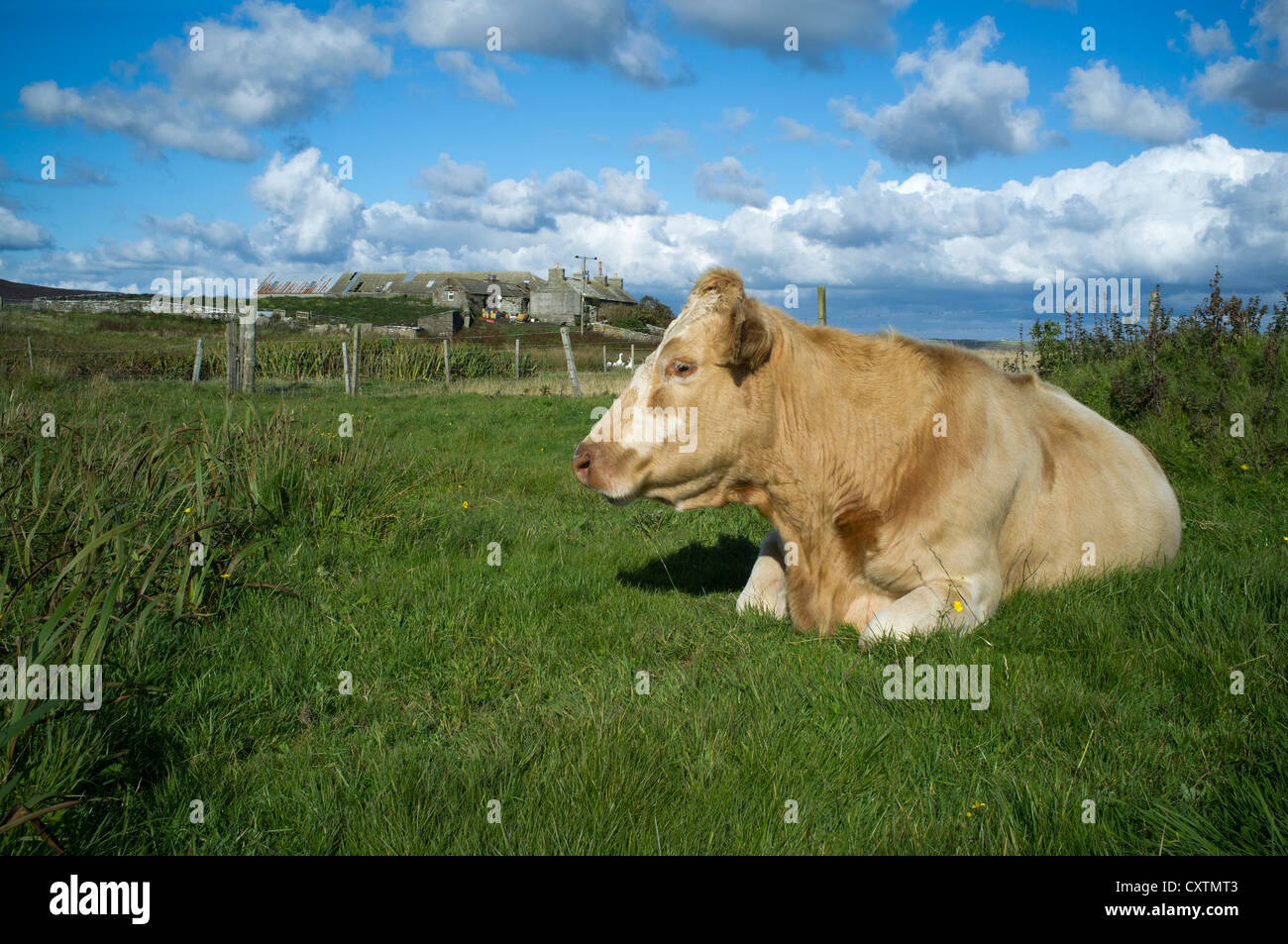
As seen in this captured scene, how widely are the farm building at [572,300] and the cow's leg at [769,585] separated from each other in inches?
2929

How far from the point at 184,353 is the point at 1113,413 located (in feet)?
122

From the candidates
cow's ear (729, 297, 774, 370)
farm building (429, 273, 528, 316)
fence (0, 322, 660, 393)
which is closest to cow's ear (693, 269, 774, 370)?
cow's ear (729, 297, 774, 370)

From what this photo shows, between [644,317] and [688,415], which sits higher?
[644,317]

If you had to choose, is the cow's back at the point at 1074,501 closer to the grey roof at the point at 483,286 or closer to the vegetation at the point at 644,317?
the vegetation at the point at 644,317

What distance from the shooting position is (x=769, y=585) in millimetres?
→ 4984

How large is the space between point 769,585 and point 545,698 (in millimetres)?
1767

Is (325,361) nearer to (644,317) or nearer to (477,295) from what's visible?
(644,317)

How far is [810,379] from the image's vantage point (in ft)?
14.4

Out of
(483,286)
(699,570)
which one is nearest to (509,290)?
(483,286)

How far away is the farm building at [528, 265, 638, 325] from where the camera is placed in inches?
3258

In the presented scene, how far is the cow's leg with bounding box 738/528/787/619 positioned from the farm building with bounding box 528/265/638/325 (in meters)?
74.4

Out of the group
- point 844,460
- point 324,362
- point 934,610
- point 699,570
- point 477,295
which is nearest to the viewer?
point 934,610

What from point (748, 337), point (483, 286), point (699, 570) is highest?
point (483, 286)

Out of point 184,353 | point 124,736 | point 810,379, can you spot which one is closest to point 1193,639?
point 810,379
